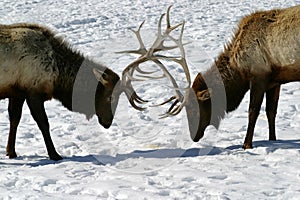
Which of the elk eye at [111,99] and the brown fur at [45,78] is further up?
the brown fur at [45,78]

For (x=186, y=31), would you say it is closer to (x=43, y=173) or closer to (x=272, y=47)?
(x=272, y=47)

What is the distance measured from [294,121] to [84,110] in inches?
127

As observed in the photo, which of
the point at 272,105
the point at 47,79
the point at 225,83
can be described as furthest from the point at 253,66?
the point at 47,79

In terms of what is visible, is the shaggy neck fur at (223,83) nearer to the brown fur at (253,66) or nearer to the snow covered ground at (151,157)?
the brown fur at (253,66)

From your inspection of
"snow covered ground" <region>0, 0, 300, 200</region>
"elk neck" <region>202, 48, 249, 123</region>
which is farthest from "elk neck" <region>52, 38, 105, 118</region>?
"elk neck" <region>202, 48, 249, 123</region>

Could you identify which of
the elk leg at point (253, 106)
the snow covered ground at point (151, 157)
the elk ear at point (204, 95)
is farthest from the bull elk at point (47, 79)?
the elk leg at point (253, 106)

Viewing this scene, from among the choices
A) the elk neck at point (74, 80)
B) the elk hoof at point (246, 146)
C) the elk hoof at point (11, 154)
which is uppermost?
the elk neck at point (74, 80)

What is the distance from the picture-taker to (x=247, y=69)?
773 centimetres

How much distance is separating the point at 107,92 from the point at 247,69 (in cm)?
187

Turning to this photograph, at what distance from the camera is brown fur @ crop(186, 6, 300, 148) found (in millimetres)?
7648

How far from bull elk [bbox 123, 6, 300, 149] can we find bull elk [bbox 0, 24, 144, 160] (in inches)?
28.3

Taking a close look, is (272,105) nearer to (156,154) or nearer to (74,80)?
(156,154)

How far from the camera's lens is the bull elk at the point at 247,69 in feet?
25.1

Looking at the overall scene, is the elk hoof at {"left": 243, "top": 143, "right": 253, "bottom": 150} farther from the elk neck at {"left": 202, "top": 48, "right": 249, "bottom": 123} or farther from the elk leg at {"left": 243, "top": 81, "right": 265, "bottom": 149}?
the elk neck at {"left": 202, "top": 48, "right": 249, "bottom": 123}
